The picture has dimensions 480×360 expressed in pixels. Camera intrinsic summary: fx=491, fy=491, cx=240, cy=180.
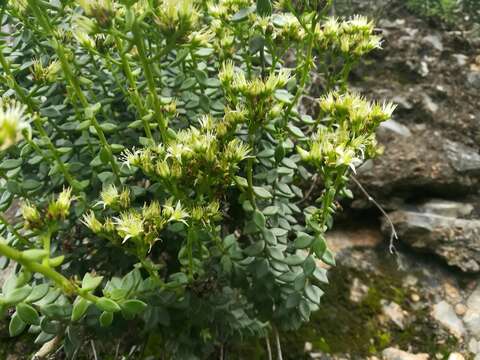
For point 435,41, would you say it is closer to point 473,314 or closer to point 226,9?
point 473,314

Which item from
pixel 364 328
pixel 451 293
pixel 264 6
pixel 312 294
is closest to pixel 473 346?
pixel 451 293

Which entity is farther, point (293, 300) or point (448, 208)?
point (448, 208)

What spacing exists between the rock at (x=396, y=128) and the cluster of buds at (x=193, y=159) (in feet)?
4.76

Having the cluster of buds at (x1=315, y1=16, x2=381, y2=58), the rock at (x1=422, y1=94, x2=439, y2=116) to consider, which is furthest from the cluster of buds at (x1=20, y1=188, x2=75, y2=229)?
the rock at (x1=422, y1=94, x2=439, y2=116)

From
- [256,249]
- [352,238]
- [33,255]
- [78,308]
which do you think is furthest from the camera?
[352,238]

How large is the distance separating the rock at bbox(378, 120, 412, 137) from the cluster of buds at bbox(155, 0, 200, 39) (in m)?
1.62

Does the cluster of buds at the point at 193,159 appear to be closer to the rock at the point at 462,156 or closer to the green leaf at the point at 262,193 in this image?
the green leaf at the point at 262,193

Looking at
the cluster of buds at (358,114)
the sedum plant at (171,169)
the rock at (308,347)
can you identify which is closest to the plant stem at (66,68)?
the sedum plant at (171,169)

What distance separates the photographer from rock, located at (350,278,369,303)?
2168 mm

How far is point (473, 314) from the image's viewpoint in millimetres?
2086

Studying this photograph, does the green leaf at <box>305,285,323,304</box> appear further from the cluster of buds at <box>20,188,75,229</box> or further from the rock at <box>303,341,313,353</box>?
the cluster of buds at <box>20,188,75,229</box>

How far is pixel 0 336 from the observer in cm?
199

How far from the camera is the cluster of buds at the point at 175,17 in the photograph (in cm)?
112

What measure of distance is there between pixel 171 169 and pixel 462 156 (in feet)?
5.63
